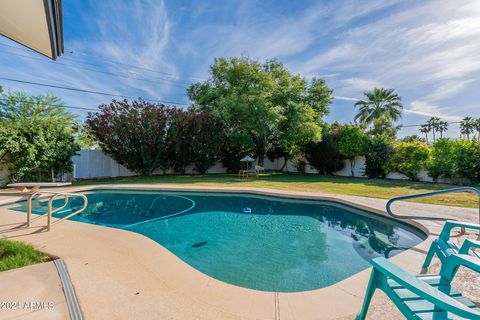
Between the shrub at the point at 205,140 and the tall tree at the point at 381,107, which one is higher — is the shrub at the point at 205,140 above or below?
below

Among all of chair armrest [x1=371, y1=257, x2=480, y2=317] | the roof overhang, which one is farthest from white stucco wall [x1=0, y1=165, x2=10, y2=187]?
chair armrest [x1=371, y1=257, x2=480, y2=317]

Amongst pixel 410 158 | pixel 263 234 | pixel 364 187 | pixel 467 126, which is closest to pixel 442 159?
pixel 410 158

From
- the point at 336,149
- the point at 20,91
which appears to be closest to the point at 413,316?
the point at 336,149

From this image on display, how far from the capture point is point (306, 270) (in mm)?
3381

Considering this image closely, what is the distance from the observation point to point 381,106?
25594 millimetres

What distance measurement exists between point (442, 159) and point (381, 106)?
53.0ft

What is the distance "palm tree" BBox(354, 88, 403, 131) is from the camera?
25.2 m

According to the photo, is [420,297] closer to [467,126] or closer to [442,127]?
[467,126]

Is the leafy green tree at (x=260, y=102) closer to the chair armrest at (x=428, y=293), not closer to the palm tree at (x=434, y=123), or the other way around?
the chair armrest at (x=428, y=293)

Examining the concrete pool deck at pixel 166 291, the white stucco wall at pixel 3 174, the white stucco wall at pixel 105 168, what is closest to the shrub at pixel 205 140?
the white stucco wall at pixel 105 168

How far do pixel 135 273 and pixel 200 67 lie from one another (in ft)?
57.8

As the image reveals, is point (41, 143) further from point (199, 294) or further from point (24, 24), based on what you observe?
point (199, 294)

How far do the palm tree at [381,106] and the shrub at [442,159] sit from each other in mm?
13928

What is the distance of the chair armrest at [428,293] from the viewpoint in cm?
99
